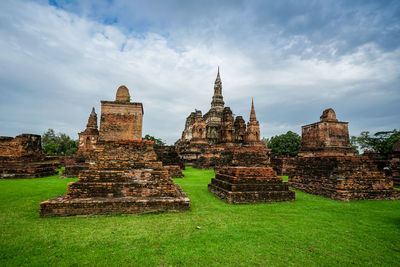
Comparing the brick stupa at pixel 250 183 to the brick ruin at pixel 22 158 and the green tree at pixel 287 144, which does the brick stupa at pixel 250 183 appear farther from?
the green tree at pixel 287 144

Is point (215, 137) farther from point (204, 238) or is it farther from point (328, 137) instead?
point (204, 238)

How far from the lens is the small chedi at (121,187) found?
15.4ft

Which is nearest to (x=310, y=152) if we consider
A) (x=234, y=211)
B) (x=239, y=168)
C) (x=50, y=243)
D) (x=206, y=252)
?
(x=239, y=168)

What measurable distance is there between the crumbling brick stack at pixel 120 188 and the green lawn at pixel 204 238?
0.86ft

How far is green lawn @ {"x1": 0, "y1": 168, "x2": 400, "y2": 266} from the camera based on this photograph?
116 inches

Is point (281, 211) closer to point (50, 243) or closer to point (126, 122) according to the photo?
point (50, 243)

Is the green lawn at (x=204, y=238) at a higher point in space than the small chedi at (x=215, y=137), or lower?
lower

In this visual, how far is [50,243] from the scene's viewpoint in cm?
332

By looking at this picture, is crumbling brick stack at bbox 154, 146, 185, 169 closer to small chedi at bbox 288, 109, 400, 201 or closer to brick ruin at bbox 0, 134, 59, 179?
brick ruin at bbox 0, 134, 59, 179

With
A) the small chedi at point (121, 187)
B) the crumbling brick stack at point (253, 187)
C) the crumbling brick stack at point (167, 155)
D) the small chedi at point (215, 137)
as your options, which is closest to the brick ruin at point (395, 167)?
the small chedi at point (215, 137)

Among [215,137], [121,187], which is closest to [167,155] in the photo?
[121,187]

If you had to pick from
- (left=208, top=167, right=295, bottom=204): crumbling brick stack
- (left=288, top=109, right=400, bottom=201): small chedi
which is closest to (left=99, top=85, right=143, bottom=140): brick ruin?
(left=208, top=167, right=295, bottom=204): crumbling brick stack

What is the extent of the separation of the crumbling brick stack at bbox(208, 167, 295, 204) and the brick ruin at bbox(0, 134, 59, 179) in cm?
1232

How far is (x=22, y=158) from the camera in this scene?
13328 mm
